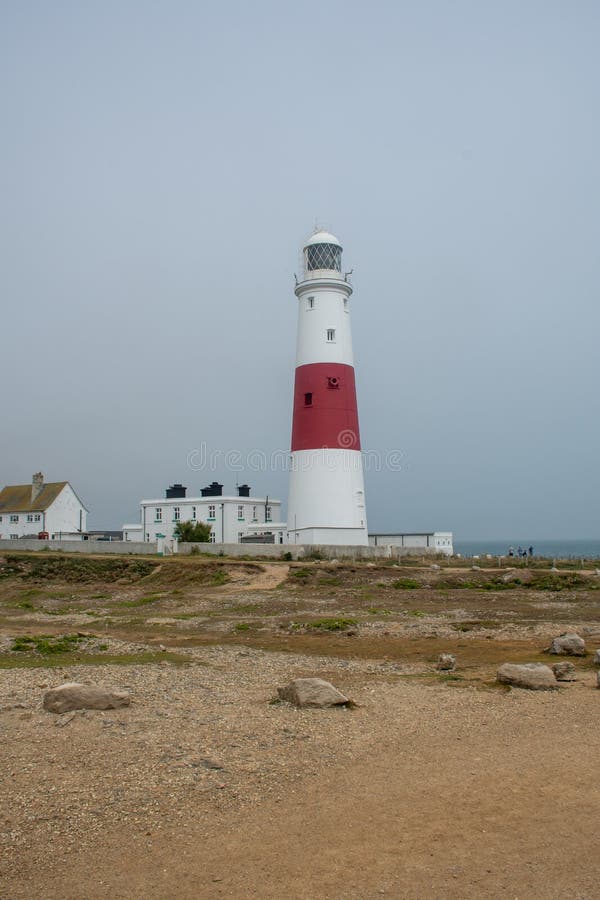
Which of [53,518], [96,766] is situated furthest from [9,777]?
[53,518]

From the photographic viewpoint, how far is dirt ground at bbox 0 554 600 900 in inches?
282

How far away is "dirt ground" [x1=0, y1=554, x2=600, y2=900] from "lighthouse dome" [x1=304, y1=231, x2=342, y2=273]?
28279 millimetres

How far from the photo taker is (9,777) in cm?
934

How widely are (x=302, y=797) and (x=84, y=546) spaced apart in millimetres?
46011

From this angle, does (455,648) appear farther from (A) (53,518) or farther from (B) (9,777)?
(A) (53,518)

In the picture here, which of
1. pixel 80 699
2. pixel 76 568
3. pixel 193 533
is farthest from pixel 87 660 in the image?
pixel 193 533

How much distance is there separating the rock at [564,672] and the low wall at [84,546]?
3819cm

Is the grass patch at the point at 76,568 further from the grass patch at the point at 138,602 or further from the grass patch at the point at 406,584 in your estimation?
the grass patch at the point at 406,584

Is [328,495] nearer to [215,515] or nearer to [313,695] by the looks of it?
[215,515]

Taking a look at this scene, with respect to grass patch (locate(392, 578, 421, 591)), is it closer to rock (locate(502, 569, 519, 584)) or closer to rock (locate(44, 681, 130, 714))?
rock (locate(502, 569, 519, 584))

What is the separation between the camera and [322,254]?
45.1 meters

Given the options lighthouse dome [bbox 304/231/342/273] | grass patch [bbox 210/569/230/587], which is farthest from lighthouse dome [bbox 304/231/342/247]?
grass patch [bbox 210/569/230/587]

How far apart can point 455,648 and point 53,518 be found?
175 feet

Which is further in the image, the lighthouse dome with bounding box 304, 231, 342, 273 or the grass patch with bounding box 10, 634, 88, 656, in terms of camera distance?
the lighthouse dome with bounding box 304, 231, 342, 273
